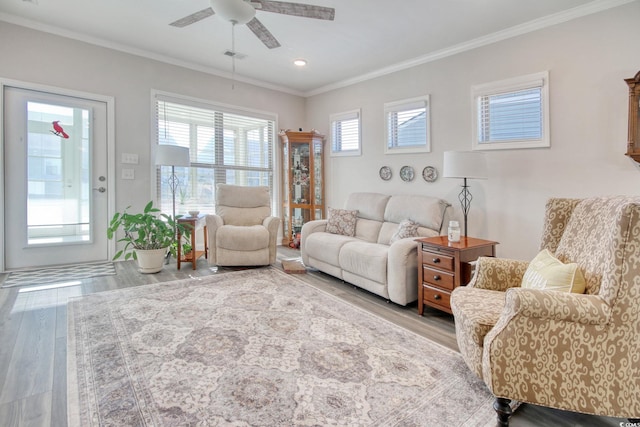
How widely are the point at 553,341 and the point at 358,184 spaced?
3758mm

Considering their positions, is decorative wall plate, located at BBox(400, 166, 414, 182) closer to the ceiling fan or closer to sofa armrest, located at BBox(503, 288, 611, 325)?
the ceiling fan

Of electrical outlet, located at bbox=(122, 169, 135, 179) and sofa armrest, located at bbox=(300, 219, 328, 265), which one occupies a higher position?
electrical outlet, located at bbox=(122, 169, 135, 179)

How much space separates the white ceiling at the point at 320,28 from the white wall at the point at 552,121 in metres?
0.17

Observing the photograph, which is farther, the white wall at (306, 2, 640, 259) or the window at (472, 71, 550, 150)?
the window at (472, 71, 550, 150)

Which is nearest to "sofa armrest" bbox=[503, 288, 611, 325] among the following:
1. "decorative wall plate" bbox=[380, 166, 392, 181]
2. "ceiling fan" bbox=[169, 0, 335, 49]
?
"ceiling fan" bbox=[169, 0, 335, 49]

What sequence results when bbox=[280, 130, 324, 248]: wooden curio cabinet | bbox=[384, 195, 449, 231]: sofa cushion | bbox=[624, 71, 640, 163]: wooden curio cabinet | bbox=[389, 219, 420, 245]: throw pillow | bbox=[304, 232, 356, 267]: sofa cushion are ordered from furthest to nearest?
1. bbox=[280, 130, 324, 248]: wooden curio cabinet
2. bbox=[304, 232, 356, 267]: sofa cushion
3. bbox=[384, 195, 449, 231]: sofa cushion
4. bbox=[389, 219, 420, 245]: throw pillow
5. bbox=[624, 71, 640, 163]: wooden curio cabinet

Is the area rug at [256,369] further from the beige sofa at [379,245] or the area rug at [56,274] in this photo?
the area rug at [56,274]

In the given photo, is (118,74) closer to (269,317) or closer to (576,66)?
(269,317)

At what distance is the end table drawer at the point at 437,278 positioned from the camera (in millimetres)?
2512

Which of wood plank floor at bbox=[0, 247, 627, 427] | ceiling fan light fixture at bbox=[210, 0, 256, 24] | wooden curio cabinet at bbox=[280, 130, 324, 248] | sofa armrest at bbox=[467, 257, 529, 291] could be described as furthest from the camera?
wooden curio cabinet at bbox=[280, 130, 324, 248]

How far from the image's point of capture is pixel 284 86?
18.1 feet

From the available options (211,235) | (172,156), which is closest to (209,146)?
(172,156)

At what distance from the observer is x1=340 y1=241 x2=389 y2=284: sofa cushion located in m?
2.94

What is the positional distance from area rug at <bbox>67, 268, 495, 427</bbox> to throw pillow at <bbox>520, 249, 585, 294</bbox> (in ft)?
2.05
